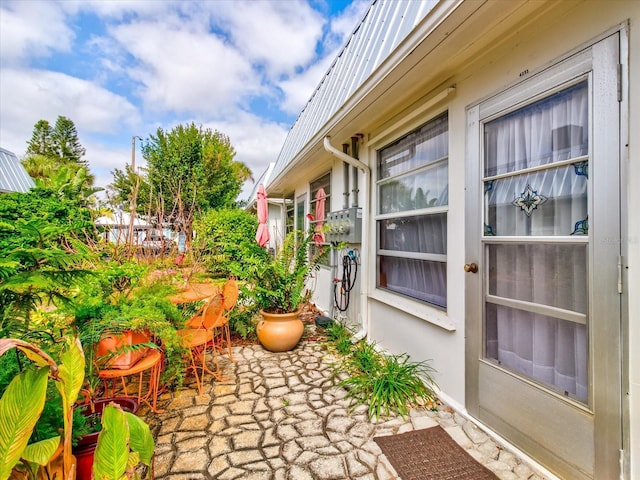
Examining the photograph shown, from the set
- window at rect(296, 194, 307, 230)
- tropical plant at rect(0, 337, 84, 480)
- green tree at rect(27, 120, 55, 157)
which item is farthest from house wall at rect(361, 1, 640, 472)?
green tree at rect(27, 120, 55, 157)

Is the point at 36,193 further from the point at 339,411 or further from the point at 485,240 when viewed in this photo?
the point at 485,240

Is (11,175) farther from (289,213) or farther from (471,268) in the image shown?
(471,268)

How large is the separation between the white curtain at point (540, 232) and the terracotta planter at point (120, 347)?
2.61m

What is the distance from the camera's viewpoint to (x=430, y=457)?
1961mm

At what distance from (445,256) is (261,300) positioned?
232cm

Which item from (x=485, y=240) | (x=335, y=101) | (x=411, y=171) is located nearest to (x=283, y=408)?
(x=485, y=240)

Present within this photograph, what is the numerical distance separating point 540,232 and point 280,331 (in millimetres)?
2859

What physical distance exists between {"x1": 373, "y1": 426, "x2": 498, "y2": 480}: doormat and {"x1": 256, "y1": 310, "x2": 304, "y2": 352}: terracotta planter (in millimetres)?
1796

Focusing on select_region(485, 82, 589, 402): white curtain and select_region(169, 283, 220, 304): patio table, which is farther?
select_region(169, 283, 220, 304): patio table

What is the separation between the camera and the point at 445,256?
2.72 meters

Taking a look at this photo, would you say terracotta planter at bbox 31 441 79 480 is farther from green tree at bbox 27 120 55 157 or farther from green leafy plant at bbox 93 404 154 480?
green tree at bbox 27 120 55 157

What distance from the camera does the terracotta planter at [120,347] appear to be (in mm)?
2146

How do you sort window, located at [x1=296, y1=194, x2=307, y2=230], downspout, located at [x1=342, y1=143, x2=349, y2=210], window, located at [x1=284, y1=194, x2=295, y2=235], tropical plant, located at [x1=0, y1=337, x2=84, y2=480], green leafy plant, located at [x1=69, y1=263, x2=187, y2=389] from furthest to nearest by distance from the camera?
window, located at [x1=284, y1=194, x2=295, y2=235] → window, located at [x1=296, y1=194, x2=307, y2=230] → downspout, located at [x1=342, y1=143, x2=349, y2=210] → green leafy plant, located at [x1=69, y1=263, x2=187, y2=389] → tropical plant, located at [x1=0, y1=337, x2=84, y2=480]

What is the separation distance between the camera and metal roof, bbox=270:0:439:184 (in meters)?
2.25
